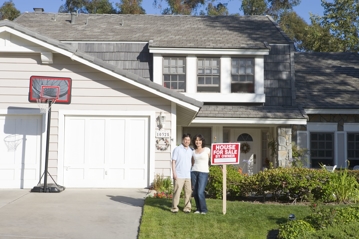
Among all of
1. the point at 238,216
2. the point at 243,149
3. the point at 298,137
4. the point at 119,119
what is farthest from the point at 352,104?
the point at 238,216

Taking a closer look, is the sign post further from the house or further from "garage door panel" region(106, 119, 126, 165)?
"garage door panel" region(106, 119, 126, 165)

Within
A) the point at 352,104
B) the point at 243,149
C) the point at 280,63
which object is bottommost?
the point at 243,149

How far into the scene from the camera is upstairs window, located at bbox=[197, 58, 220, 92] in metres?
17.9

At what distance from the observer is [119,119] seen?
13680 millimetres

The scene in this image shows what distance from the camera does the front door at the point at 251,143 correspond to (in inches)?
763

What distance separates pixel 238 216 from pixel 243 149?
32.7ft

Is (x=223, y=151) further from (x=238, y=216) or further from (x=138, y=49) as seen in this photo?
(x=138, y=49)

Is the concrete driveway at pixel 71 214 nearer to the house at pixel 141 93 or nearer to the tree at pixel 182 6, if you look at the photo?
the house at pixel 141 93

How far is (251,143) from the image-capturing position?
771 inches

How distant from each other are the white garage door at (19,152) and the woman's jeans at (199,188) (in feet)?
17.0

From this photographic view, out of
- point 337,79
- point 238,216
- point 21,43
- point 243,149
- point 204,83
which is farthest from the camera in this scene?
point 337,79

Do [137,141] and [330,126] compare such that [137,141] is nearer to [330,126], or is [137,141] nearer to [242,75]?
A: [242,75]

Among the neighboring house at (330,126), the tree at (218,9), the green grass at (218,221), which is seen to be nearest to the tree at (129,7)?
the tree at (218,9)

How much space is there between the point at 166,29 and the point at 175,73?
2.98 meters
